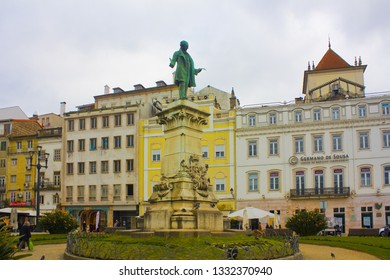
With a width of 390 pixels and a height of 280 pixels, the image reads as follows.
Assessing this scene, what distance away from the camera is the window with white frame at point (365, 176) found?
45.2 m

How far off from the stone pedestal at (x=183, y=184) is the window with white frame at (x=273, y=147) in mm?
27848

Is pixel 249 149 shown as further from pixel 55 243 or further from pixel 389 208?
pixel 55 243

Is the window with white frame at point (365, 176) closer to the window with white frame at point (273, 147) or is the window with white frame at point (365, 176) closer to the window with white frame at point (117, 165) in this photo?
the window with white frame at point (273, 147)

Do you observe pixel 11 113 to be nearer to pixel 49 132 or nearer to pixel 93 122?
pixel 49 132

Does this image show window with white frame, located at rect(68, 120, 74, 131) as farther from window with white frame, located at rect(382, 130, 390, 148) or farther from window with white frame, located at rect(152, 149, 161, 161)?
window with white frame, located at rect(382, 130, 390, 148)

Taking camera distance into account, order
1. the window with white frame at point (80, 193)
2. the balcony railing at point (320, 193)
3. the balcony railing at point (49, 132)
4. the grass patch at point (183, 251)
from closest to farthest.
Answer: the grass patch at point (183, 251), the balcony railing at point (320, 193), the window with white frame at point (80, 193), the balcony railing at point (49, 132)

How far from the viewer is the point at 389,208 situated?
145ft

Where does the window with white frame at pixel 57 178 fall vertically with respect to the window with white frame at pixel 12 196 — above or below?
above

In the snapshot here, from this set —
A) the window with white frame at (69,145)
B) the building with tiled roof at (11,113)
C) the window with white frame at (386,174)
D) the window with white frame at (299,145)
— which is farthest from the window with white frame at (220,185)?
the building with tiled roof at (11,113)

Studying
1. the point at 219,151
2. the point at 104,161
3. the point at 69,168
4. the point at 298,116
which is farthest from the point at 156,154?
the point at 298,116

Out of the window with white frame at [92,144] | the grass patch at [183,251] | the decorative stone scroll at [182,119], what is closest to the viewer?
the grass patch at [183,251]

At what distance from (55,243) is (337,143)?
99.8ft

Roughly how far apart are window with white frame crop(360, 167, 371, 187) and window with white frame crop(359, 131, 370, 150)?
1.97 meters
